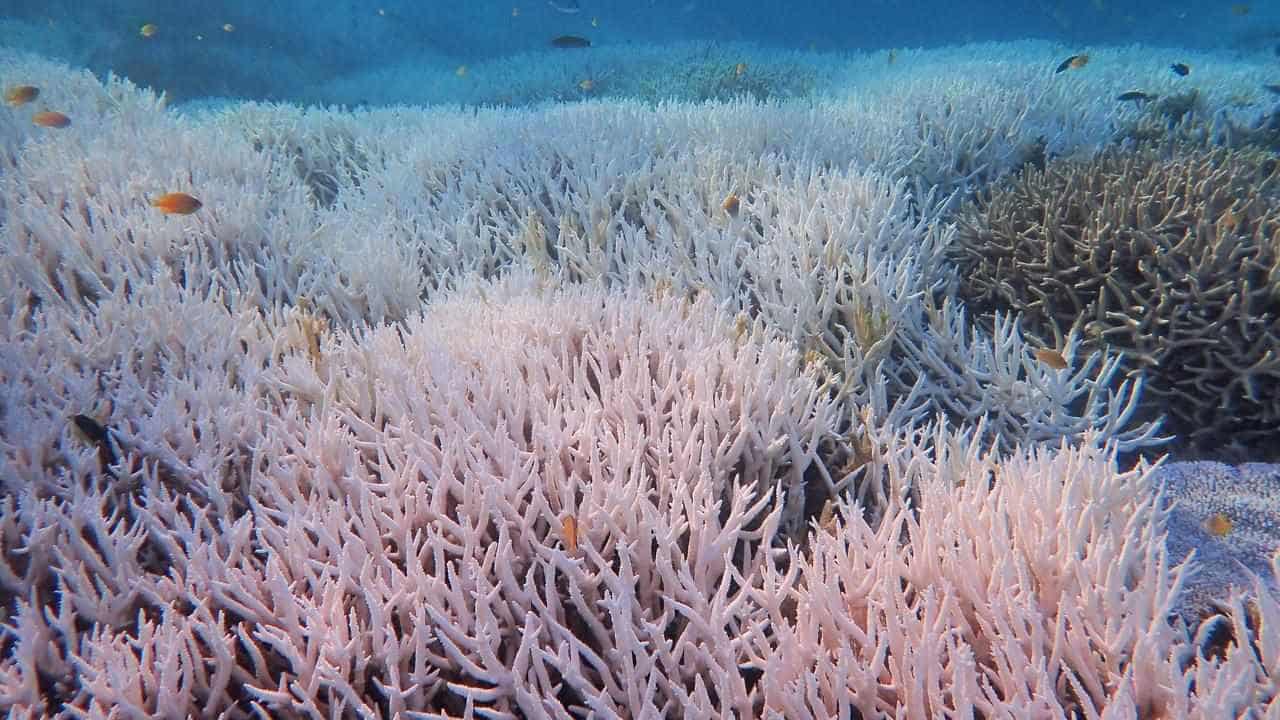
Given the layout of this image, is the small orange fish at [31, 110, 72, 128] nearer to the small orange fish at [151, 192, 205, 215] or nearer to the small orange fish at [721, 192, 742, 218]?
the small orange fish at [151, 192, 205, 215]

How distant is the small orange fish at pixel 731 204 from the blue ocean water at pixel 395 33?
1132cm

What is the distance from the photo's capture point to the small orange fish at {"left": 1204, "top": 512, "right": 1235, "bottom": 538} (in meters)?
2.56

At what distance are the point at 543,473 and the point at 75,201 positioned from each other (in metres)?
4.63

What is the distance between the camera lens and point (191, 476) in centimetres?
266

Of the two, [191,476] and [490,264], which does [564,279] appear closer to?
[490,264]

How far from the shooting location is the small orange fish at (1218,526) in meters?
2.56

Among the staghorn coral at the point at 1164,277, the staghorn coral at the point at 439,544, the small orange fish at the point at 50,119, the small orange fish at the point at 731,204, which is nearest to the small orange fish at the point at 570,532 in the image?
the staghorn coral at the point at 439,544

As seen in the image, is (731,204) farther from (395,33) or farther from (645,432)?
(395,33)

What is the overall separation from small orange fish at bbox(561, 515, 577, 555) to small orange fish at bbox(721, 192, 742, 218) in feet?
10.0

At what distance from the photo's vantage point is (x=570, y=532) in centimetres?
214

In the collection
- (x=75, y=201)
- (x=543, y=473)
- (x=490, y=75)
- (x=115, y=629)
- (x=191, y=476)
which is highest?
(x=490, y=75)

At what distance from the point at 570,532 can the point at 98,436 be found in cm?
216

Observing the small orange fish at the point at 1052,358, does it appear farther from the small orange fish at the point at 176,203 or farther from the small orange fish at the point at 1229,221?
the small orange fish at the point at 176,203

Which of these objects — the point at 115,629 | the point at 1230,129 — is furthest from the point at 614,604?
the point at 1230,129
